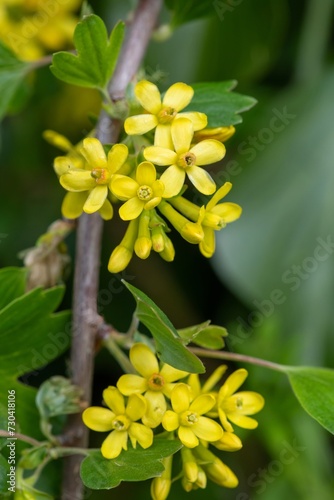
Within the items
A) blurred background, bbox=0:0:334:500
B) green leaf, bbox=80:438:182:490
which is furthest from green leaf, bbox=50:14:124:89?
blurred background, bbox=0:0:334:500

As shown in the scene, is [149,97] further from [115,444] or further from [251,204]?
[251,204]

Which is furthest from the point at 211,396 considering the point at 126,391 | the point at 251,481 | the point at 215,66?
the point at 215,66

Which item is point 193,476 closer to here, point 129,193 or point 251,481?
point 129,193

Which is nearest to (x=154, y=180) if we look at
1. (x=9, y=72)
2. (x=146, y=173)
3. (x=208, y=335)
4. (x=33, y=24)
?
(x=146, y=173)

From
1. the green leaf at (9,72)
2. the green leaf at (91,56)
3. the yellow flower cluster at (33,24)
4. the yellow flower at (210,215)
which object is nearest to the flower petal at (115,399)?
the yellow flower at (210,215)

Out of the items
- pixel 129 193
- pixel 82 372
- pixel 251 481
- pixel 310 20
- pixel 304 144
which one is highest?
pixel 310 20

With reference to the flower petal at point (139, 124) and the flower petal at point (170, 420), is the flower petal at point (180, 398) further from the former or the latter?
the flower petal at point (139, 124)
